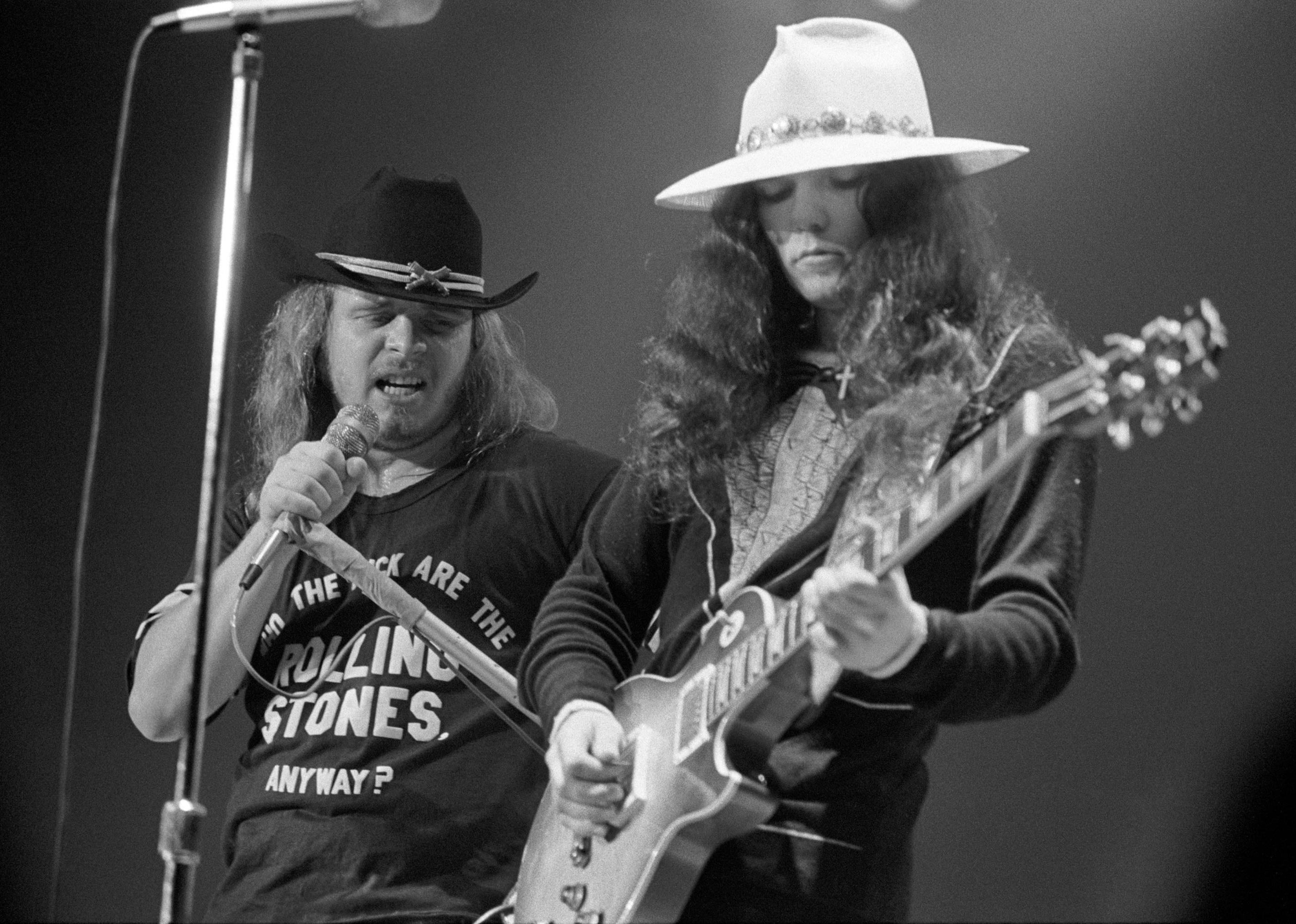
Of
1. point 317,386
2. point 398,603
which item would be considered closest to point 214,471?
point 398,603

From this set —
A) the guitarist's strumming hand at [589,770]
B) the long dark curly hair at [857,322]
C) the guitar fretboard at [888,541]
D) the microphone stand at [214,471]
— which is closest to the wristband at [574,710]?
the guitarist's strumming hand at [589,770]

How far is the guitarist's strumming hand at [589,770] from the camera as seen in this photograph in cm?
186

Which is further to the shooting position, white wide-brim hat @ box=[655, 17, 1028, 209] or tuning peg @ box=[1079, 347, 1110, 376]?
white wide-brim hat @ box=[655, 17, 1028, 209]

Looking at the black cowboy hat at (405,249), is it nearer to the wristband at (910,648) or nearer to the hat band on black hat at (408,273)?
the hat band on black hat at (408,273)

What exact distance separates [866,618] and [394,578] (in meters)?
1.13

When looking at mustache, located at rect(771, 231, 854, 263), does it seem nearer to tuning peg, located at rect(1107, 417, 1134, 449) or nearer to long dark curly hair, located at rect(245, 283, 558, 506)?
tuning peg, located at rect(1107, 417, 1134, 449)

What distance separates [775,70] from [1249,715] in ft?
4.11

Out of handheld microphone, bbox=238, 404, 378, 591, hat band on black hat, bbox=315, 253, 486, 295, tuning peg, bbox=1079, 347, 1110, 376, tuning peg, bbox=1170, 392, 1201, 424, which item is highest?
tuning peg, bbox=1079, 347, 1110, 376

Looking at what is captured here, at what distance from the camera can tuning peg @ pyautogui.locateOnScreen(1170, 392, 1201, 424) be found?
59.3 inches

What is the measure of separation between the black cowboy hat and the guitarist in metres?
0.54

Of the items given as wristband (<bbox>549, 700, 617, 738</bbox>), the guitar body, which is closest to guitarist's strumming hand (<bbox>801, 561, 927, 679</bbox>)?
the guitar body

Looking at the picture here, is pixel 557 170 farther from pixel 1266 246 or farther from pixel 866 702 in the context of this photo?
pixel 866 702

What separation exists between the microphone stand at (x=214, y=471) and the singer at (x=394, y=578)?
56 cm

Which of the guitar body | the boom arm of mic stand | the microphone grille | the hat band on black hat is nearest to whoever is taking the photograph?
the guitar body
